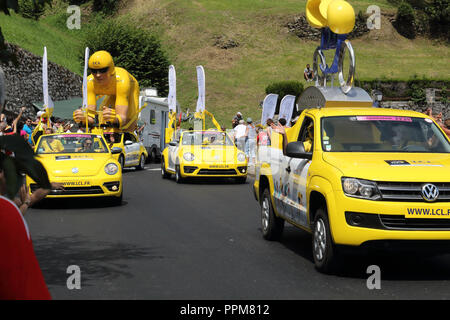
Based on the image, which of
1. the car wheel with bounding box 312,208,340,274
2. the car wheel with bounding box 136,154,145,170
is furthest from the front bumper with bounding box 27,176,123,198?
the car wheel with bounding box 136,154,145,170

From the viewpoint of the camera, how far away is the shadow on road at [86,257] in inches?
295

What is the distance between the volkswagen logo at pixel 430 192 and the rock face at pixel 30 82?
3050 centimetres

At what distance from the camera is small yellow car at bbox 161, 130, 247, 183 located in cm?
2008

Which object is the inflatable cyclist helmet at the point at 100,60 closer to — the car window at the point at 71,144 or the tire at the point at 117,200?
the car window at the point at 71,144

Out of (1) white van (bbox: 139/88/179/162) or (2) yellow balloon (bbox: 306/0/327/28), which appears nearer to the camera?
(2) yellow balloon (bbox: 306/0/327/28)

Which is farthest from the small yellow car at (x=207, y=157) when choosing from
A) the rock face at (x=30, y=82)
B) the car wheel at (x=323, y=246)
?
the rock face at (x=30, y=82)

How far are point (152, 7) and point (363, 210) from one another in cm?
7984

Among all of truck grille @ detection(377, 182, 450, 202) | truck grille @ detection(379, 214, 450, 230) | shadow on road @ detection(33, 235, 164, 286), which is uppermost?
truck grille @ detection(377, 182, 450, 202)

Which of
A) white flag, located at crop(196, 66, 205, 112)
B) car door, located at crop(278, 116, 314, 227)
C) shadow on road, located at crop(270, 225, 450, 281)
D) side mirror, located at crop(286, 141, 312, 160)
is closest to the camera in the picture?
shadow on road, located at crop(270, 225, 450, 281)

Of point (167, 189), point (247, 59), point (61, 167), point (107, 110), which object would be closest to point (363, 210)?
point (61, 167)

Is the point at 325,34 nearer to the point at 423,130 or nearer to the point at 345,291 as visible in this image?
the point at 423,130

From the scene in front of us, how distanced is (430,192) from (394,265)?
1.42 metres

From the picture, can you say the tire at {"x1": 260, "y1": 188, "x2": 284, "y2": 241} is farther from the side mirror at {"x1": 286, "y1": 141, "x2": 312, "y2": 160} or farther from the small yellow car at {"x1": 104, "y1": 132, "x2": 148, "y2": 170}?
the small yellow car at {"x1": 104, "y1": 132, "x2": 148, "y2": 170}

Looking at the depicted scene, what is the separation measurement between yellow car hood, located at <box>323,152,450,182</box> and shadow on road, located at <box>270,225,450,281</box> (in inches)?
29.5
